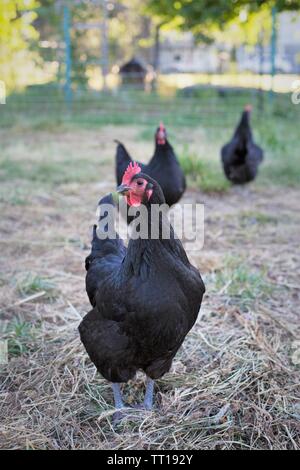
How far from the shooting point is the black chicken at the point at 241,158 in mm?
6383

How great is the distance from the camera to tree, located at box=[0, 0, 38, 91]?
1181 cm

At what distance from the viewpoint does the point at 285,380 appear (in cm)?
263

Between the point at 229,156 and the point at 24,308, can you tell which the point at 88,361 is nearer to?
the point at 24,308

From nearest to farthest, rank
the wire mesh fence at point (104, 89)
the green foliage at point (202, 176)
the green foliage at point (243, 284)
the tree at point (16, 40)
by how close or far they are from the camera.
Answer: the green foliage at point (243, 284) < the green foliage at point (202, 176) < the tree at point (16, 40) < the wire mesh fence at point (104, 89)

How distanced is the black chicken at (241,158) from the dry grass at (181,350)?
1.03 m

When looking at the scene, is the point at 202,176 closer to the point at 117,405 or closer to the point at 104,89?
the point at 117,405

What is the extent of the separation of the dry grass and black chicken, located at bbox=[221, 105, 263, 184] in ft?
3.38

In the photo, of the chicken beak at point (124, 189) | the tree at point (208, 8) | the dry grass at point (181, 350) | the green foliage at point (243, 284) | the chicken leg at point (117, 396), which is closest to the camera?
the chicken beak at point (124, 189)

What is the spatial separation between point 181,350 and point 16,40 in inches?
445

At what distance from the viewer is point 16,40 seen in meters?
12.1

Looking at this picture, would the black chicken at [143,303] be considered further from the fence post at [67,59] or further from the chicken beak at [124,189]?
the fence post at [67,59]

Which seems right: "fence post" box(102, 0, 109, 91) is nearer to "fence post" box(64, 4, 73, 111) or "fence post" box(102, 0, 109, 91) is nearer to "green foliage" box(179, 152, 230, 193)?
"fence post" box(64, 4, 73, 111)

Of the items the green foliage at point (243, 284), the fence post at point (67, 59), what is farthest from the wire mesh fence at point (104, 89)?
the green foliage at point (243, 284)

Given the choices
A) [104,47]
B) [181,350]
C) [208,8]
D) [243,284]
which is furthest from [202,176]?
[104,47]
